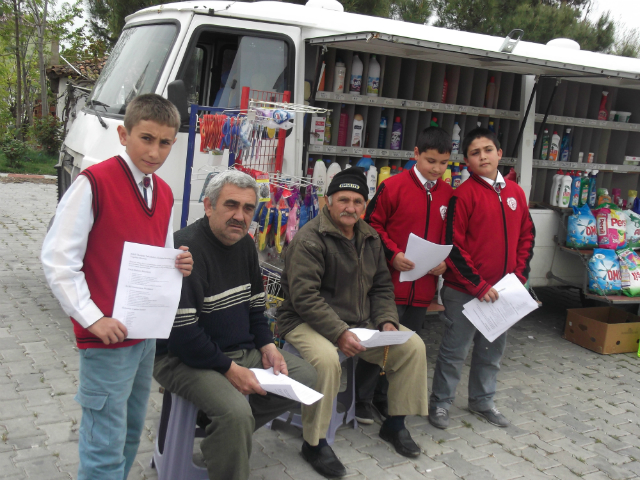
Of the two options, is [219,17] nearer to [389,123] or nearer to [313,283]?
[389,123]

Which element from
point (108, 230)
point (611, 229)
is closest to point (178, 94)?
point (108, 230)

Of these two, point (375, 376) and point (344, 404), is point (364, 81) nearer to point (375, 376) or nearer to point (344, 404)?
point (375, 376)

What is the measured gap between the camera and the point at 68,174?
5.01 meters

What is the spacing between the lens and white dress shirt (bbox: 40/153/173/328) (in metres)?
2.01

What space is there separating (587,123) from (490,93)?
1267 mm

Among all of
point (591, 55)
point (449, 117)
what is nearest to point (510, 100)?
point (449, 117)

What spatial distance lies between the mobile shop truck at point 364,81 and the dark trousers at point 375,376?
75 centimetres

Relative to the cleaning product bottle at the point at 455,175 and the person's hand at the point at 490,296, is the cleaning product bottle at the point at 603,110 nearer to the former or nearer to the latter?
the cleaning product bottle at the point at 455,175

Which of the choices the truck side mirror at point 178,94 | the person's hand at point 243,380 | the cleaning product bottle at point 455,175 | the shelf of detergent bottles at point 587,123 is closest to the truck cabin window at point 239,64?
the truck side mirror at point 178,94

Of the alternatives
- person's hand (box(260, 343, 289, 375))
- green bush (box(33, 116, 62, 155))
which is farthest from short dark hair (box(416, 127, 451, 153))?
green bush (box(33, 116, 62, 155))

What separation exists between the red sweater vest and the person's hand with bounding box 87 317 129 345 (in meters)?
0.07

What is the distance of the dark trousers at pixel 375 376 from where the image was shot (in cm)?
383

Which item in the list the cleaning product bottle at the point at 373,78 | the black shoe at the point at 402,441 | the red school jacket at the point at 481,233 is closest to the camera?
the black shoe at the point at 402,441

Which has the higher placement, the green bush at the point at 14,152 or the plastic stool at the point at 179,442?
the green bush at the point at 14,152
